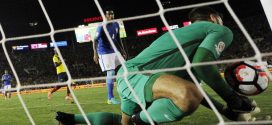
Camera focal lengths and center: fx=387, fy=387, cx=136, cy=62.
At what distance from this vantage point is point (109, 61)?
5027 mm

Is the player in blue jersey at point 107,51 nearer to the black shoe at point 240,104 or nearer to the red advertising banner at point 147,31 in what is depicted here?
the black shoe at point 240,104

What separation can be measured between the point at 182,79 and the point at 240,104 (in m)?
0.38

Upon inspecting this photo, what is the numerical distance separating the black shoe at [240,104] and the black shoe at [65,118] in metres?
1.16

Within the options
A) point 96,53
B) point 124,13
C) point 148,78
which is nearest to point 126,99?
point 148,78

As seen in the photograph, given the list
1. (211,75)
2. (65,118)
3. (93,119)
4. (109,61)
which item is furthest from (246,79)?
(109,61)

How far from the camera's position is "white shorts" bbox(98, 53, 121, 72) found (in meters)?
4.94

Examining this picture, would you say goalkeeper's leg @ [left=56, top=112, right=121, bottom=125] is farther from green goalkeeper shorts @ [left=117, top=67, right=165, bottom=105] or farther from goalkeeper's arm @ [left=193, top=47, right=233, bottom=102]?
goalkeeper's arm @ [left=193, top=47, right=233, bottom=102]

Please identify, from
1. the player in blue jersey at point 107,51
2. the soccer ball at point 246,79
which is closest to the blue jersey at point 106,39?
the player in blue jersey at point 107,51

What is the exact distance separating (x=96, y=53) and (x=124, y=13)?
19.7 metres

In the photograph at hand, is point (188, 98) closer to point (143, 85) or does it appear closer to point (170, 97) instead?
point (170, 97)

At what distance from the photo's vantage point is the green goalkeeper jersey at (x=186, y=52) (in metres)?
2.16

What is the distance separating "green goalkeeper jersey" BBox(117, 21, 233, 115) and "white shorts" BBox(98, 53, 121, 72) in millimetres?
2426

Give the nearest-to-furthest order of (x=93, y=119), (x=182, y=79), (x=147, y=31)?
1. (x=182, y=79)
2. (x=93, y=119)
3. (x=147, y=31)

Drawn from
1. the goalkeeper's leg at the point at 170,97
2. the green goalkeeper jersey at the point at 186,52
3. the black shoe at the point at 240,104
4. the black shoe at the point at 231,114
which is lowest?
the black shoe at the point at 231,114
